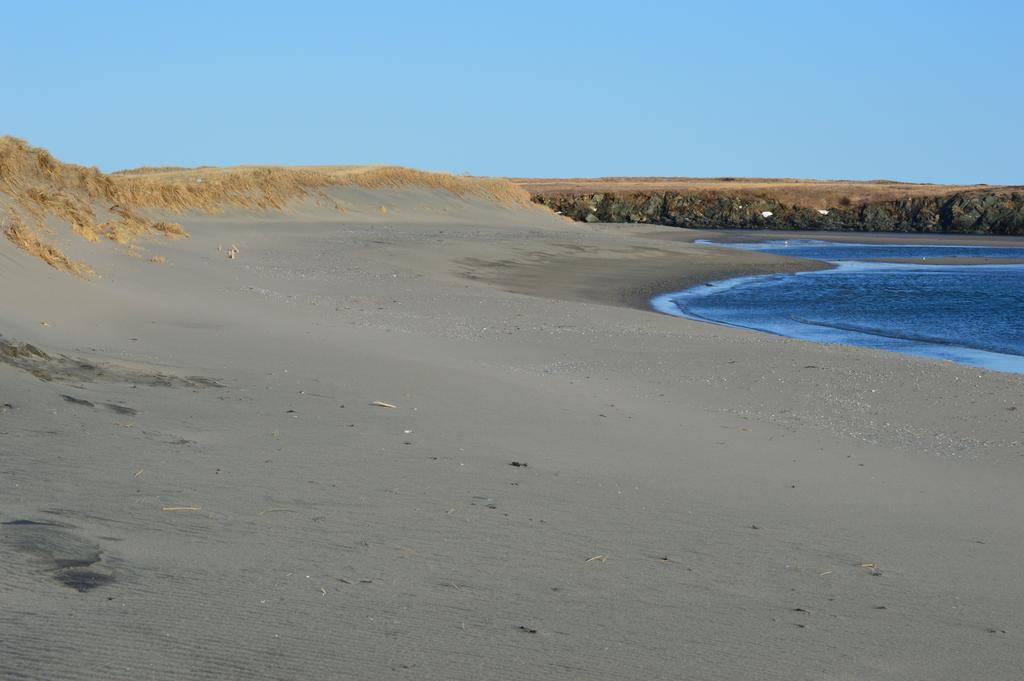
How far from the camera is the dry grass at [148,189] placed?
2055 cm

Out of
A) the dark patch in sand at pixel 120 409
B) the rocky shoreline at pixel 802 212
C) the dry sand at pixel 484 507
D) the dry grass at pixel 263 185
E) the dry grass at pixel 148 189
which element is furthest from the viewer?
the rocky shoreline at pixel 802 212

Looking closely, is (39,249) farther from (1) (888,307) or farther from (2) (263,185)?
(2) (263,185)

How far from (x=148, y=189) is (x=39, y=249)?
21.2 metres

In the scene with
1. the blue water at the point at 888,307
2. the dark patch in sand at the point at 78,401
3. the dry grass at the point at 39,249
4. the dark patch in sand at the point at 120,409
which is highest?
the dry grass at the point at 39,249

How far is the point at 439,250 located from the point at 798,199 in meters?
60.3

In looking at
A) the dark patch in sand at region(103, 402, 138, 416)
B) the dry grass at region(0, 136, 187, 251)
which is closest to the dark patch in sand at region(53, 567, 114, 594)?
the dark patch in sand at region(103, 402, 138, 416)

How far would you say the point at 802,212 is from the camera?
84.0 metres

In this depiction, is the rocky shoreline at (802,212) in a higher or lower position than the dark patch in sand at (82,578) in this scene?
higher

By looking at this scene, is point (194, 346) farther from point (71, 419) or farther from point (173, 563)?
point (173, 563)

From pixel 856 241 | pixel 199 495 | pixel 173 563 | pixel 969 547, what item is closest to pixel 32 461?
pixel 199 495

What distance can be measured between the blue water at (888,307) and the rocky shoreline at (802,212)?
41.7 meters

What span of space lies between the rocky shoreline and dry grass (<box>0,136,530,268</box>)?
82.4ft

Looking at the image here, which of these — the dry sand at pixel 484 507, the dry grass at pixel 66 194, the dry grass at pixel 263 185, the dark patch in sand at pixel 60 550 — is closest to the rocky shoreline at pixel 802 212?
the dry grass at pixel 263 185

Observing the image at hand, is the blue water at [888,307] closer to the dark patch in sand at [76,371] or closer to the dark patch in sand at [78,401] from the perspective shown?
the dark patch in sand at [76,371]
